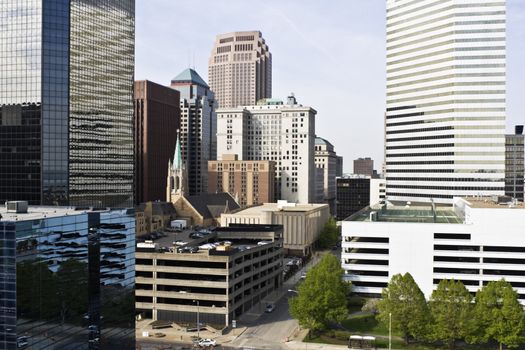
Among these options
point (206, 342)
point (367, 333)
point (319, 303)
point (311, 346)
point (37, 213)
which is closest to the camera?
point (37, 213)

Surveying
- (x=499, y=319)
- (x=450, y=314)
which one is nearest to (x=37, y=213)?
(x=450, y=314)

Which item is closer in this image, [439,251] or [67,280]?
[67,280]

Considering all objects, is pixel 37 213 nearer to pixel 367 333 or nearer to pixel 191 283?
pixel 191 283

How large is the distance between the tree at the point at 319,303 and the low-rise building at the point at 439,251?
19.4m

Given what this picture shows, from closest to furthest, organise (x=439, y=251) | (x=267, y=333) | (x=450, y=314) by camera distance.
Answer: (x=450, y=314), (x=267, y=333), (x=439, y=251)

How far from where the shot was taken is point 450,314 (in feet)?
314

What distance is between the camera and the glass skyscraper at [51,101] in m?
136

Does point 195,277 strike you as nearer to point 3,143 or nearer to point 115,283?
point 115,283

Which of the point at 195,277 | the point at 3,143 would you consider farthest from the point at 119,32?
the point at 195,277

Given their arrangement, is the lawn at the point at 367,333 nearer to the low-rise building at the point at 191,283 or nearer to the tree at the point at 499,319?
the tree at the point at 499,319

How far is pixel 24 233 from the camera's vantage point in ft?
209

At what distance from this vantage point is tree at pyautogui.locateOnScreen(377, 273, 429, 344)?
320ft

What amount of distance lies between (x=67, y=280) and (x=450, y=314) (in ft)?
206

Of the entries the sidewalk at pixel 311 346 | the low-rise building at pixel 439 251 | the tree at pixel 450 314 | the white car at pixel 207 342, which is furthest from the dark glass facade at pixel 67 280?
the low-rise building at pixel 439 251
